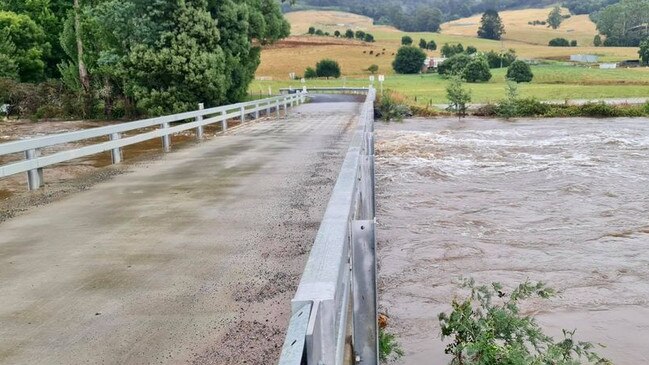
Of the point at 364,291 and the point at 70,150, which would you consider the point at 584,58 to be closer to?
the point at 70,150

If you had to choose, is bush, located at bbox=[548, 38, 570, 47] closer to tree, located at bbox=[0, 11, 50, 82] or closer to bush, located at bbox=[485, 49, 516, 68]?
bush, located at bbox=[485, 49, 516, 68]

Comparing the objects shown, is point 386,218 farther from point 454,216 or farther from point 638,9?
point 638,9

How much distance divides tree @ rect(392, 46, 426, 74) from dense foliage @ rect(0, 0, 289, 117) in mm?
73586

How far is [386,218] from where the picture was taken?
1228 cm

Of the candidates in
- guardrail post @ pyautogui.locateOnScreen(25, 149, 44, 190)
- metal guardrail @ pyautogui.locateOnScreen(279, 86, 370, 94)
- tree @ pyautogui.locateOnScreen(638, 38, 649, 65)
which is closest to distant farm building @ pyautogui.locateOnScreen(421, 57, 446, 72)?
tree @ pyautogui.locateOnScreen(638, 38, 649, 65)

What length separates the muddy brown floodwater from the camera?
A: 723 centimetres

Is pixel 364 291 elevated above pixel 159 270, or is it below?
above

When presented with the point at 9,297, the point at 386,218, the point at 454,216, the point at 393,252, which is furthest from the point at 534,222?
the point at 9,297

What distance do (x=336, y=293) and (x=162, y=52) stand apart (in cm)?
2734

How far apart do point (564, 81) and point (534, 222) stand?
2654 inches

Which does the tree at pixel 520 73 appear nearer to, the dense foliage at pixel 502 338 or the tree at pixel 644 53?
the tree at pixel 644 53

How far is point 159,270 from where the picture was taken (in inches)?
224

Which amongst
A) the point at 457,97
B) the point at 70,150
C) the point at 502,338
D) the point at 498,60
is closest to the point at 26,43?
the point at 457,97

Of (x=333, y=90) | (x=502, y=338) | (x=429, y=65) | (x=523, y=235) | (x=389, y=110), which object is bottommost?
(x=523, y=235)
